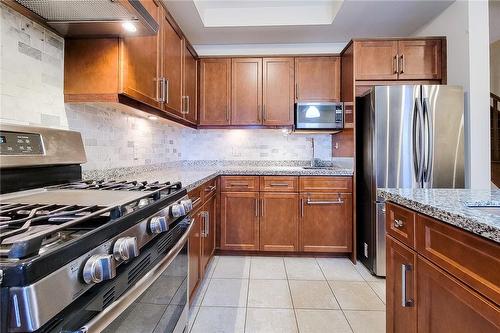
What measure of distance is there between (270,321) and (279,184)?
4.47 feet

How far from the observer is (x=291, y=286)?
226 centimetres

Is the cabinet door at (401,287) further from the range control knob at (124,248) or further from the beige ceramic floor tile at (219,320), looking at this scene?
the range control knob at (124,248)

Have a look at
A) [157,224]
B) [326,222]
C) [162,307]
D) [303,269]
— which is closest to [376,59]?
[326,222]

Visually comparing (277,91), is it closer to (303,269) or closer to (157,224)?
(303,269)

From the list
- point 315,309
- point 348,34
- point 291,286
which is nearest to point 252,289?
point 291,286

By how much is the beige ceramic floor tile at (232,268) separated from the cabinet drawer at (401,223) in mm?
1468

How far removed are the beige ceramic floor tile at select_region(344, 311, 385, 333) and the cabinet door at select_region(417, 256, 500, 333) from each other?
0.76 m

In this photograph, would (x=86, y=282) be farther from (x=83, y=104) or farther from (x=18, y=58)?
(x=83, y=104)

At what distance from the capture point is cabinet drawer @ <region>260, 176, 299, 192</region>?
287 centimetres

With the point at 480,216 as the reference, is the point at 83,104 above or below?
above

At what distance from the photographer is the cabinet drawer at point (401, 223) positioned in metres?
1.13

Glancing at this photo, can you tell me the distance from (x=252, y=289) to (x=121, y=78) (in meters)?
1.74

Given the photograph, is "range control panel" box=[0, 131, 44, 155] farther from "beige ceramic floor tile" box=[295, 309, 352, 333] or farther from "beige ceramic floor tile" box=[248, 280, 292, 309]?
"beige ceramic floor tile" box=[295, 309, 352, 333]

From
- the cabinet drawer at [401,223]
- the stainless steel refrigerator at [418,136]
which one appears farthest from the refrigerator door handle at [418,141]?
the cabinet drawer at [401,223]
